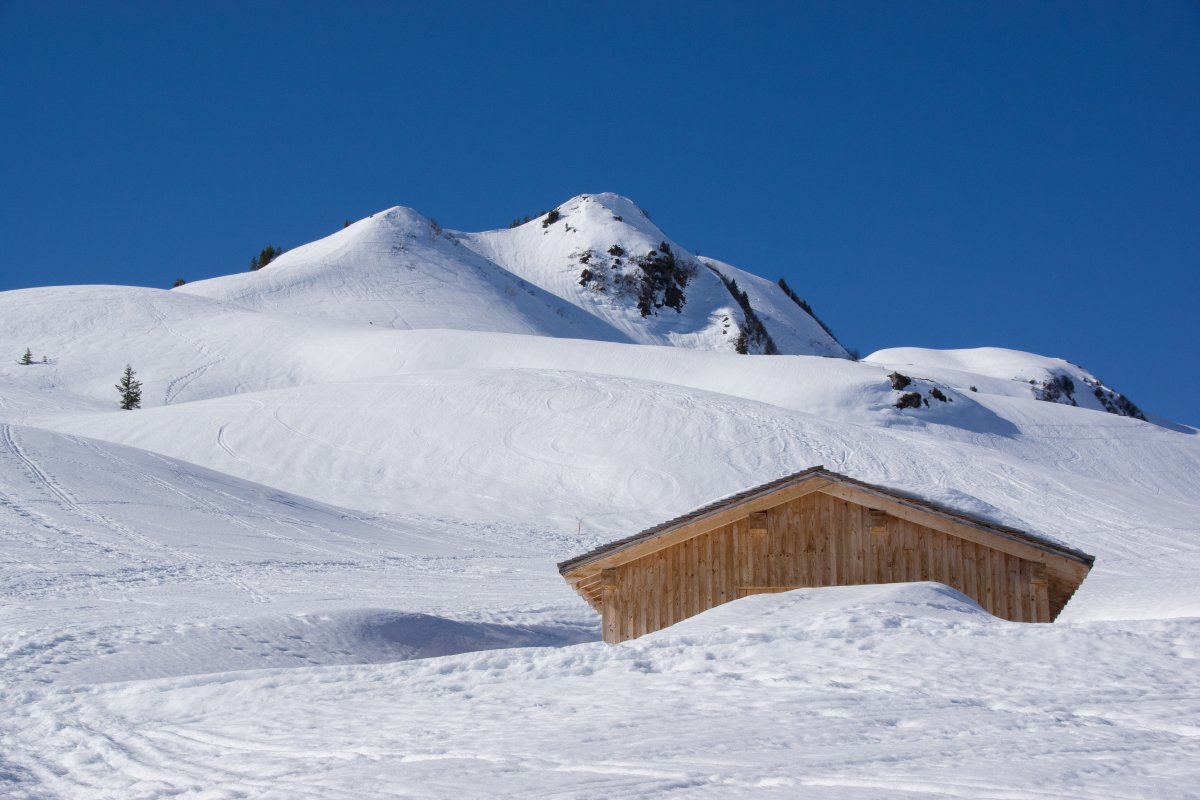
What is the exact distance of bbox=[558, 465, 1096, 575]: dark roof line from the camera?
10461 mm

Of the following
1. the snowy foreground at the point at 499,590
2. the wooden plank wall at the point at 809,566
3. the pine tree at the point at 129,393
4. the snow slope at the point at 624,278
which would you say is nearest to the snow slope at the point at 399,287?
the snow slope at the point at 624,278

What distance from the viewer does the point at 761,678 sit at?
6.92 m

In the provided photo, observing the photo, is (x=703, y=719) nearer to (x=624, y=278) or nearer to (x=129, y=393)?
(x=129, y=393)

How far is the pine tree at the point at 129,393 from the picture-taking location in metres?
44.2

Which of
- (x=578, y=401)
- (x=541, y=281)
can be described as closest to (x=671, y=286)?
(x=541, y=281)

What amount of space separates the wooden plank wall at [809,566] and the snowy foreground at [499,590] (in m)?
0.64

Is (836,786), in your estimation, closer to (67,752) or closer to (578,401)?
(67,752)

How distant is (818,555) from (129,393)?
39333 mm

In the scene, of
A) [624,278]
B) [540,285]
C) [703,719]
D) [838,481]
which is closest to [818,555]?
[838,481]

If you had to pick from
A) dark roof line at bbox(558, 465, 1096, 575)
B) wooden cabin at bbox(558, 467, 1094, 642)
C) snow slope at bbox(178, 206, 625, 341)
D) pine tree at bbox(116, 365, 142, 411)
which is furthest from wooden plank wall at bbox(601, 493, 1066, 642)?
snow slope at bbox(178, 206, 625, 341)

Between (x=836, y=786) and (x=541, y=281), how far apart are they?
91069 mm

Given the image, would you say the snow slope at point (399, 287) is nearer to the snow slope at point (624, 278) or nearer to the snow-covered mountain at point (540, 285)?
the snow-covered mountain at point (540, 285)

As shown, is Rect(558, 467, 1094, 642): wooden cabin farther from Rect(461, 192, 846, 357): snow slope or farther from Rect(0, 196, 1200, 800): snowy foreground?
Rect(461, 192, 846, 357): snow slope

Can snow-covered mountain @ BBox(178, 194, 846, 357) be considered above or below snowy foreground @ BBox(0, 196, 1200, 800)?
above
